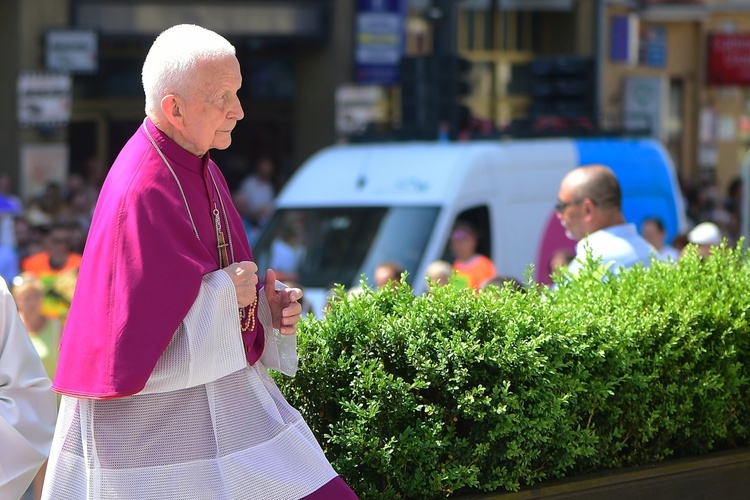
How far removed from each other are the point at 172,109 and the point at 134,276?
1.39 feet

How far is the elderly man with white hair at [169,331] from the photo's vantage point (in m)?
3.19

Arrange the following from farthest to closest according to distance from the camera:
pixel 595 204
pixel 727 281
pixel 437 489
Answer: pixel 595 204, pixel 727 281, pixel 437 489

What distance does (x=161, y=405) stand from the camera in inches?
130

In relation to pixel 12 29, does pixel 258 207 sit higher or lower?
lower

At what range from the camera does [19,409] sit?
3.65 meters

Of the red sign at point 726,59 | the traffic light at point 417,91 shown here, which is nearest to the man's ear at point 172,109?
the traffic light at point 417,91

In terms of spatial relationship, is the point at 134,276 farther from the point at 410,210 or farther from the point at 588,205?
the point at 410,210

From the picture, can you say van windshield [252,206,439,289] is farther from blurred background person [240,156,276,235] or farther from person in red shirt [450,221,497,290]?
blurred background person [240,156,276,235]

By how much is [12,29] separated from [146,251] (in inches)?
692

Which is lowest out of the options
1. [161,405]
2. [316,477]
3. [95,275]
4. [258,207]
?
Result: [258,207]

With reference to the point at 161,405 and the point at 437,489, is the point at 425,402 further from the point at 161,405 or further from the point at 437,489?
the point at 161,405

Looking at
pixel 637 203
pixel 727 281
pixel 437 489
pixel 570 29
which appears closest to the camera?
pixel 437 489

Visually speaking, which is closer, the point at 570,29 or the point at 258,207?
the point at 258,207

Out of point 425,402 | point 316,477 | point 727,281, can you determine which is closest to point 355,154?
point 727,281
